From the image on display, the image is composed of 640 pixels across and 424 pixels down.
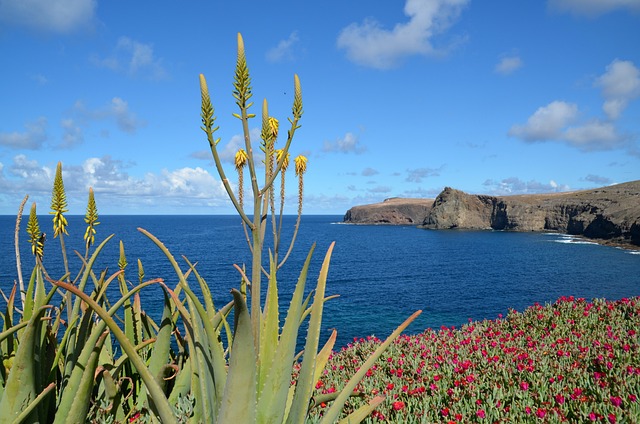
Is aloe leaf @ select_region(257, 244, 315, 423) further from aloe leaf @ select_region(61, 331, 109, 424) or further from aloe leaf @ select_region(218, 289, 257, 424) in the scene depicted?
aloe leaf @ select_region(61, 331, 109, 424)

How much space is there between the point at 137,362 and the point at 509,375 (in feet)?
17.5

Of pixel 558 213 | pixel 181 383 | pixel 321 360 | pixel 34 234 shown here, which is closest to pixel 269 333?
pixel 321 360

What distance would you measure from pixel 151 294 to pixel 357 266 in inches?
1318

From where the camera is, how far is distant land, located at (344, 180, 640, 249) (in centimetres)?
8669

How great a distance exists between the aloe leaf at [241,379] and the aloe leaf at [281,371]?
0.14m

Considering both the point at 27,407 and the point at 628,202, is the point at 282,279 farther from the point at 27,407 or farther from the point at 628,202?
the point at 628,202

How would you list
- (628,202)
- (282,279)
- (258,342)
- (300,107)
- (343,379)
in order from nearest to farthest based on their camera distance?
(258,342), (300,107), (343,379), (282,279), (628,202)

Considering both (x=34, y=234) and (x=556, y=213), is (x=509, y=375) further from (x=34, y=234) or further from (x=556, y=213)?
(x=556, y=213)

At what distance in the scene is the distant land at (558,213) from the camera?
86688 mm

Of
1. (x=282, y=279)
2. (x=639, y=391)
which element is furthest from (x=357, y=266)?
(x=639, y=391)

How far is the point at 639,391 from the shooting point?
5023mm

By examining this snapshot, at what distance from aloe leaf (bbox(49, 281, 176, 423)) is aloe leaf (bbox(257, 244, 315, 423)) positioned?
50 centimetres

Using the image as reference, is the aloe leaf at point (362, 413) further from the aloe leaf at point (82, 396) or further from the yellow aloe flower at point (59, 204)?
the yellow aloe flower at point (59, 204)

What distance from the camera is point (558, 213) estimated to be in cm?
11700
